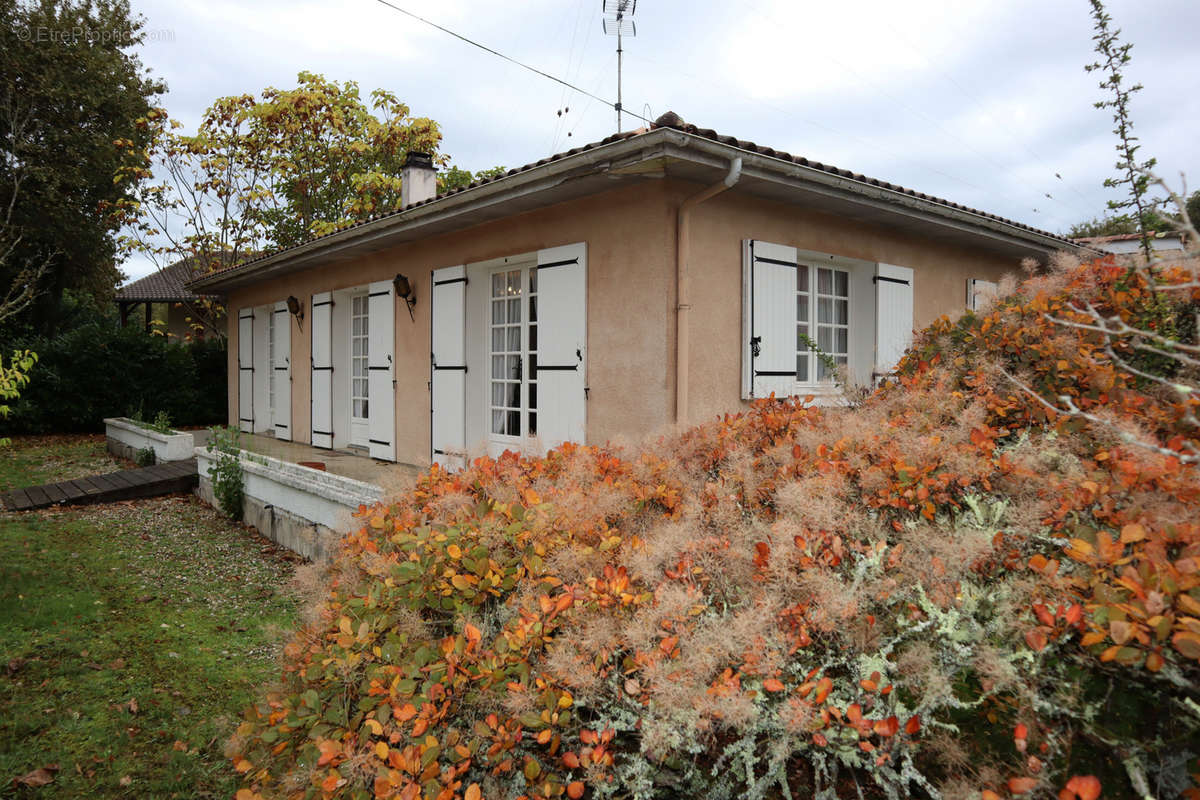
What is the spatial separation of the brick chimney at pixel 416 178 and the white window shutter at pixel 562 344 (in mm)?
4078

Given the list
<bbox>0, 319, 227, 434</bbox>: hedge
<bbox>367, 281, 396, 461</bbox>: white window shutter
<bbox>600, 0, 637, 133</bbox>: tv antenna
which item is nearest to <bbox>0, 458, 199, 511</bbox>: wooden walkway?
<bbox>367, 281, 396, 461</bbox>: white window shutter

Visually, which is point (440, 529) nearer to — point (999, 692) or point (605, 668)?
point (605, 668)

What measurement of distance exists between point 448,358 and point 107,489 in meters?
4.20

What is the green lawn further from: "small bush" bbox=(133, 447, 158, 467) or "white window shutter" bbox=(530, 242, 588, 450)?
"small bush" bbox=(133, 447, 158, 467)

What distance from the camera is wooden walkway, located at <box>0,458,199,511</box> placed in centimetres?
730

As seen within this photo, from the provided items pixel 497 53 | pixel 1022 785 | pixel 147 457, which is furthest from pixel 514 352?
pixel 147 457

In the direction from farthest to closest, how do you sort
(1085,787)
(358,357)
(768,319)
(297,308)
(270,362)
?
1. (270,362)
2. (297,308)
3. (358,357)
4. (768,319)
5. (1085,787)

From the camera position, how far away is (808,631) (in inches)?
55.5

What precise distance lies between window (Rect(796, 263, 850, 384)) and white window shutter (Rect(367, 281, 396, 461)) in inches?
173

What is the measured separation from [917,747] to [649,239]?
4.21m

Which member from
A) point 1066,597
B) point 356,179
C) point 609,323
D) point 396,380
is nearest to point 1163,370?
point 1066,597

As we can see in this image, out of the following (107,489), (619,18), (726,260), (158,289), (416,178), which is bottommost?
(107,489)

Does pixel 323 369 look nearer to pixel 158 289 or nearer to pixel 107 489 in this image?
pixel 107 489

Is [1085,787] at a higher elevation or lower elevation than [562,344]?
lower
